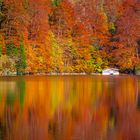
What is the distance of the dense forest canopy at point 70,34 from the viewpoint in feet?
222

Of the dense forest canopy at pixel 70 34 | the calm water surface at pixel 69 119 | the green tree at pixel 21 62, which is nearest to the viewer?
the calm water surface at pixel 69 119

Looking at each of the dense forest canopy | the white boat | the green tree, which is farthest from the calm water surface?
the white boat

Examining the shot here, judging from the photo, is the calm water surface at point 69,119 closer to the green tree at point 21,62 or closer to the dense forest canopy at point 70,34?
the green tree at point 21,62

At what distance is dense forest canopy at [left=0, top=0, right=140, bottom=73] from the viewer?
67750 mm

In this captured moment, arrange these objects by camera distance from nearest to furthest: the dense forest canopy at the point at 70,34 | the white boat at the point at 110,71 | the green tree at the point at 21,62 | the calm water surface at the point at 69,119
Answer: the calm water surface at the point at 69,119 → the green tree at the point at 21,62 → the dense forest canopy at the point at 70,34 → the white boat at the point at 110,71

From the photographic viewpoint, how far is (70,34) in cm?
7881

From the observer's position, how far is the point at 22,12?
6838 cm

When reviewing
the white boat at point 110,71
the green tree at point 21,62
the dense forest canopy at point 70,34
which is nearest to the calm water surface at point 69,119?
the green tree at point 21,62

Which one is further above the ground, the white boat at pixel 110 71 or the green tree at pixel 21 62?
the green tree at pixel 21 62

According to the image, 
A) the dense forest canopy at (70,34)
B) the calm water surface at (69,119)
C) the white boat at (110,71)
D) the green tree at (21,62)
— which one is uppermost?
the dense forest canopy at (70,34)

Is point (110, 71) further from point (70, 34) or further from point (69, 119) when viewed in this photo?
point (69, 119)

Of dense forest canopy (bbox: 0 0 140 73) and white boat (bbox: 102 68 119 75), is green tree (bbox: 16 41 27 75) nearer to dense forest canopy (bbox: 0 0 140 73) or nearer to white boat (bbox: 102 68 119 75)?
dense forest canopy (bbox: 0 0 140 73)

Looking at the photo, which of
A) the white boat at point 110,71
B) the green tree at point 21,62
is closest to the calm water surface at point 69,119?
the green tree at point 21,62

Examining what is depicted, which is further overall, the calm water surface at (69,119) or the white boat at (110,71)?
the white boat at (110,71)
